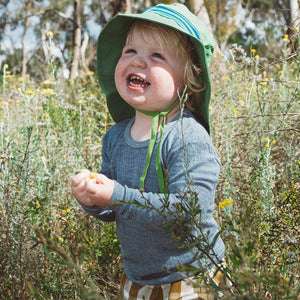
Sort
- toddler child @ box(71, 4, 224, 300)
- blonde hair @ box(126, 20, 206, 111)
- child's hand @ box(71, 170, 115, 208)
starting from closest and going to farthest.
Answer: child's hand @ box(71, 170, 115, 208)
toddler child @ box(71, 4, 224, 300)
blonde hair @ box(126, 20, 206, 111)

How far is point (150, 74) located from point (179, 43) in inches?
7.4

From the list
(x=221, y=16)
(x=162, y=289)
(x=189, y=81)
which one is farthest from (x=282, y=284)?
(x=221, y=16)

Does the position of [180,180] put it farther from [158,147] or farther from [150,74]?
[150,74]

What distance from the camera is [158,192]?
5.00 ft

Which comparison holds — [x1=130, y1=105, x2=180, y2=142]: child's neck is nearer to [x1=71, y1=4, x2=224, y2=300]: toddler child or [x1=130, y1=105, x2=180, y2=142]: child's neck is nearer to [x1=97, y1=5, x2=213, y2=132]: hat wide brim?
[x1=71, y1=4, x2=224, y2=300]: toddler child

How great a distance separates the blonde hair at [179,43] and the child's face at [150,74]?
1 centimetres

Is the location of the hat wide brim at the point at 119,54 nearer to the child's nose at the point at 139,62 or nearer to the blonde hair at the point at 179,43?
the blonde hair at the point at 179,43

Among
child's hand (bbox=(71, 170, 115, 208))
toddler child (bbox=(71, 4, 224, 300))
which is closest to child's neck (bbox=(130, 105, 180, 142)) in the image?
toddler child (bbox=(71, 4, 224, 300))

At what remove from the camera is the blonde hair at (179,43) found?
1.57 metres

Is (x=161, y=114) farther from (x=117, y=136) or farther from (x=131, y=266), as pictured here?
(x=131, y=266)

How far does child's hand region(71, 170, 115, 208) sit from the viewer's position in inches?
52.2

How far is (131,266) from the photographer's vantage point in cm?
161

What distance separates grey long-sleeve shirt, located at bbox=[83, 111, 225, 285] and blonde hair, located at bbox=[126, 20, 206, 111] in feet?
0.45

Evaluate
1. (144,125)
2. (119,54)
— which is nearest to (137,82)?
(144,125)
